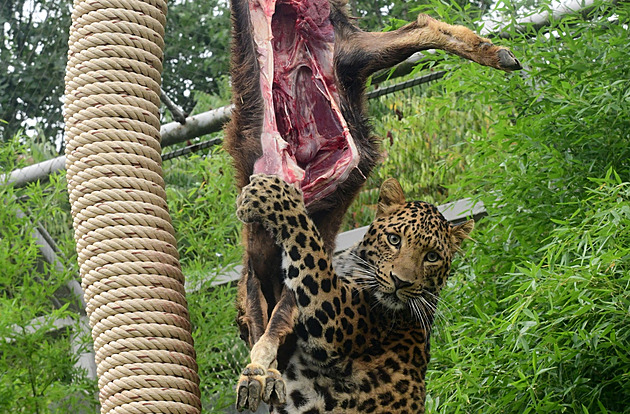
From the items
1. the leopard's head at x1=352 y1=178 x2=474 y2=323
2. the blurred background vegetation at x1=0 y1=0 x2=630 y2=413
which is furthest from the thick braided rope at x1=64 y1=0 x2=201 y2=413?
the blurred background vegetation at x1=0 y1=0 x2=630 y2=413

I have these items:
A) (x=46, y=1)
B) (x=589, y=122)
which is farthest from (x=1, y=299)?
(x=589, y=122)

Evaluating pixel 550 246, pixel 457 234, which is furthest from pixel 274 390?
pixel 550 246

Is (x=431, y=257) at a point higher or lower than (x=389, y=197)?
lower

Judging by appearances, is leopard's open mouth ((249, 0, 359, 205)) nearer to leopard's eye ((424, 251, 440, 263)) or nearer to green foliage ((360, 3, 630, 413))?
leopard's eye ((424, 251, 440, 263))

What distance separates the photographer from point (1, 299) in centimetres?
247

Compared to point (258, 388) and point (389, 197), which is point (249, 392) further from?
point (389, 197)

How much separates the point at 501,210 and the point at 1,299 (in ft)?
4.98

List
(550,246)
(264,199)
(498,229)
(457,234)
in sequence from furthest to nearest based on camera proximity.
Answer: (498,229)
(550,246)
(457,234)
(264,199)

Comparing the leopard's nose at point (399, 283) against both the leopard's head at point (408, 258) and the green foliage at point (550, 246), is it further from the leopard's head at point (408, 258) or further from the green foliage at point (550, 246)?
the green foliage at point (550, 246)

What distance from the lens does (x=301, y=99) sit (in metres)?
1.30

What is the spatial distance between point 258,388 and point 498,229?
1380mm

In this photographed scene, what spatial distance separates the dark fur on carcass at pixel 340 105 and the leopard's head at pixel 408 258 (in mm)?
72

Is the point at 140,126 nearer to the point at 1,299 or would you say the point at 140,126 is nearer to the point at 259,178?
the point at 259,178

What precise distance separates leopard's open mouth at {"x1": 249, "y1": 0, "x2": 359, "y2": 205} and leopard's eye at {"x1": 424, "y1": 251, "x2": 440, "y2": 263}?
0.57 feet
